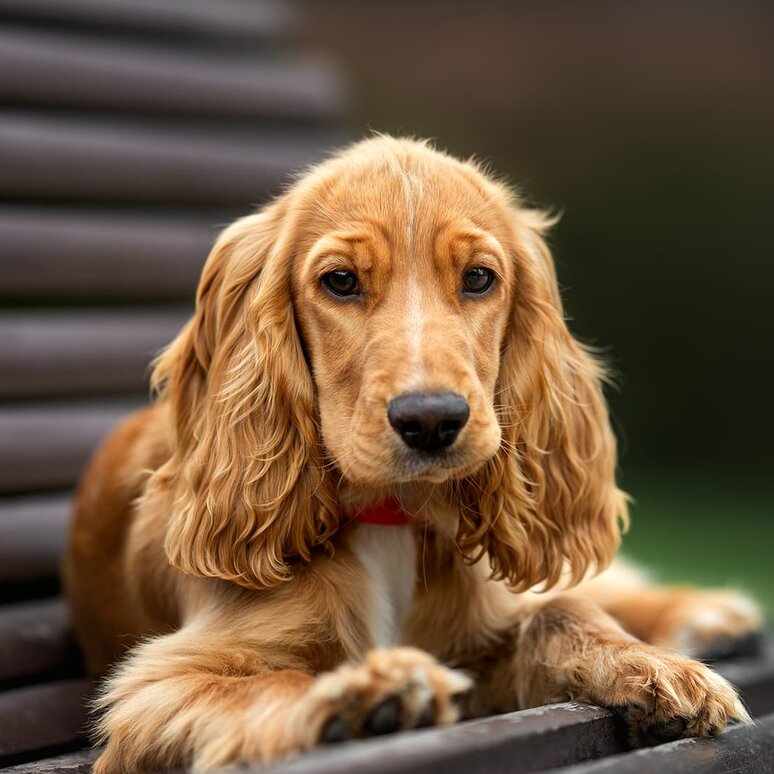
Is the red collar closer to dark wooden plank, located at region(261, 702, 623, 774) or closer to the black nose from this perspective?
the black nose

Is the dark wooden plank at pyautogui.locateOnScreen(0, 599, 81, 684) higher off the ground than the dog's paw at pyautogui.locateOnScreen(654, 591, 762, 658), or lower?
lower

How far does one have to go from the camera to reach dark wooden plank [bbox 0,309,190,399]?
14.2 ft

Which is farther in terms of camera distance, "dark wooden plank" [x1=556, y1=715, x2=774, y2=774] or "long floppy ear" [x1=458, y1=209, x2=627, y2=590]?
"long floppy ear" [x1=458, y1=209, x2=627, y2=590]

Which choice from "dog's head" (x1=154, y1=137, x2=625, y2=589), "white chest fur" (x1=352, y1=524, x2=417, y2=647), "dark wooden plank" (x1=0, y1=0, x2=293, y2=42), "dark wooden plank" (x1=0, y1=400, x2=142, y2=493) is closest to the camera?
"dog's head" (x1=154, y1=137, x2=625, y2=589)

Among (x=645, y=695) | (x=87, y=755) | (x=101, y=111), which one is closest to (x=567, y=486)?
(x=645, y=695)

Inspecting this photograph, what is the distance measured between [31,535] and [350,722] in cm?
236

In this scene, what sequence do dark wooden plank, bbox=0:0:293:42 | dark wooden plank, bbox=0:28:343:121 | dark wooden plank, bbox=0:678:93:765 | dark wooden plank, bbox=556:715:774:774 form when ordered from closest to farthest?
dark wooden plank, bbox=556:715:774:774 < dark wooden plank, bbox=0:678:93:765 < dark wooden plank, bbox=0:28:343:121 < dark wooden plank, bbox=0:0:293:42

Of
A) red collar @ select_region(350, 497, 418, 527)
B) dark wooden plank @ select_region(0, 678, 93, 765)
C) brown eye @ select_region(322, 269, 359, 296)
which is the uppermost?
brown eye @ select_region(322, 269, 359, 296)

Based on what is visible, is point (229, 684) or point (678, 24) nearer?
point (229, 684)

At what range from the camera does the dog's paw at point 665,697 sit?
2500 mm

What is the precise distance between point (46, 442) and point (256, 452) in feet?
5.90

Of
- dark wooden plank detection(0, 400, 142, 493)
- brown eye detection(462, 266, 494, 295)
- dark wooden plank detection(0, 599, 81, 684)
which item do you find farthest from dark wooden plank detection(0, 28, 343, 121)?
brown eye detection(462, 266, 494, 295)

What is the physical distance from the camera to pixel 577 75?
1046cm

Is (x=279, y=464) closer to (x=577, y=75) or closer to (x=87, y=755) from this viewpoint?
(x=87, y=755)
